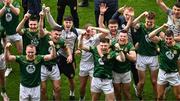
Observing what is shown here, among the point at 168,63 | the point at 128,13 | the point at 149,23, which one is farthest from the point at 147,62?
the point at 128,13

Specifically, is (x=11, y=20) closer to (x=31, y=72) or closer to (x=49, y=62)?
(x=49, y=62)

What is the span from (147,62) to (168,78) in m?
0.75

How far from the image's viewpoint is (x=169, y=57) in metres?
11.1

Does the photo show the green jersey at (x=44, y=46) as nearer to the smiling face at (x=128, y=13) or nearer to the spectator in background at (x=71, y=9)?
the smiling face at (x=128, y=13)

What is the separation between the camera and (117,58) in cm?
1080

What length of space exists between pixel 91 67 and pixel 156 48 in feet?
5.14

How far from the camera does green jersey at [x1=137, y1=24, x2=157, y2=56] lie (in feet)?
38.1

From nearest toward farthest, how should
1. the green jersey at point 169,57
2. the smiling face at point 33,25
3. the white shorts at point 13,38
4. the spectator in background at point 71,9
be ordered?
1. the green jersey at point 169,57
2. the smiling face at point 33,25
3. the white shorts at point 13,38
4. the spectator in background at point 71,9

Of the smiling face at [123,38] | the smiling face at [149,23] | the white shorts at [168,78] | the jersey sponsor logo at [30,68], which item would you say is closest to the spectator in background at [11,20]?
the jersey sponsor logo at [30,68]

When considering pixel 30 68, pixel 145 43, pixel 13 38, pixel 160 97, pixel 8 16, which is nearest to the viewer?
pixel 30 68

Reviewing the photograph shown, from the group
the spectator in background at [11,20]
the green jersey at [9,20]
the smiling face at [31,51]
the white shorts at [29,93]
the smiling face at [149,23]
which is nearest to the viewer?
the smiling face at [31,51]

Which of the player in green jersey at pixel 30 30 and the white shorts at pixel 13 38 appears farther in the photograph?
the white shorts at pixel 13 38

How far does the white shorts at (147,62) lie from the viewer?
1168 cm

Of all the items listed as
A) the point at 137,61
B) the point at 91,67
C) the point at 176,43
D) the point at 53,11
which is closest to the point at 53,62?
the point at 91,67
